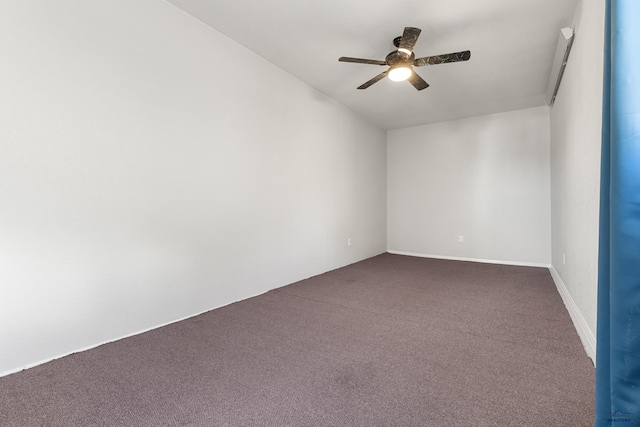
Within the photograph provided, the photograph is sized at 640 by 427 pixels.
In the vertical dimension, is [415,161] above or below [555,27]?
below

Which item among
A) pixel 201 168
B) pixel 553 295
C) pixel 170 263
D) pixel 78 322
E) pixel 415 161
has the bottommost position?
pixel 553 295

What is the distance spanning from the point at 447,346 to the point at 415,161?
4.52 m

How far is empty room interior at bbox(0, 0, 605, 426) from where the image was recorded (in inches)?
60.1

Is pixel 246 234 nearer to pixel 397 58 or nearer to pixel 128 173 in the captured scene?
pixel 128 173

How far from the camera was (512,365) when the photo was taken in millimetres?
1749

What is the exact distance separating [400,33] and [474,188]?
349 cm

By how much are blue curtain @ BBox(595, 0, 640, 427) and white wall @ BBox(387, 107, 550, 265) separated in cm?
464

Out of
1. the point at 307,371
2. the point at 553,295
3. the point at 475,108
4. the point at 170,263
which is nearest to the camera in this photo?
the point at 307,371

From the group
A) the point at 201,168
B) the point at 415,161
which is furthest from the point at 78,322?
the point at 415,161

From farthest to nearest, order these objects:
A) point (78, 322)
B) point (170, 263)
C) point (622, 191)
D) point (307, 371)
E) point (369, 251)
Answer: point (369, 251)
point (170, 263)
point (78, 322)
point (307, 371)
point (622, 191)

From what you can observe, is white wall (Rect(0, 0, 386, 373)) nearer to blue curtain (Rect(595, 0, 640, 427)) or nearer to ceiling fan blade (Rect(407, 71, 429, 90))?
ceiling fan blade (Rect(407, 71, 429, 90))

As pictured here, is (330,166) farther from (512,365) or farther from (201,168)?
(512,365)

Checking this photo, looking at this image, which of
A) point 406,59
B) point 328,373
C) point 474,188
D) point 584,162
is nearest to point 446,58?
point 406,59

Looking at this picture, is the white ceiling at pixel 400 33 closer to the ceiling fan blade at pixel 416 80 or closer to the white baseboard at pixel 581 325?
the ceiling fan blade at pixel 416 80
